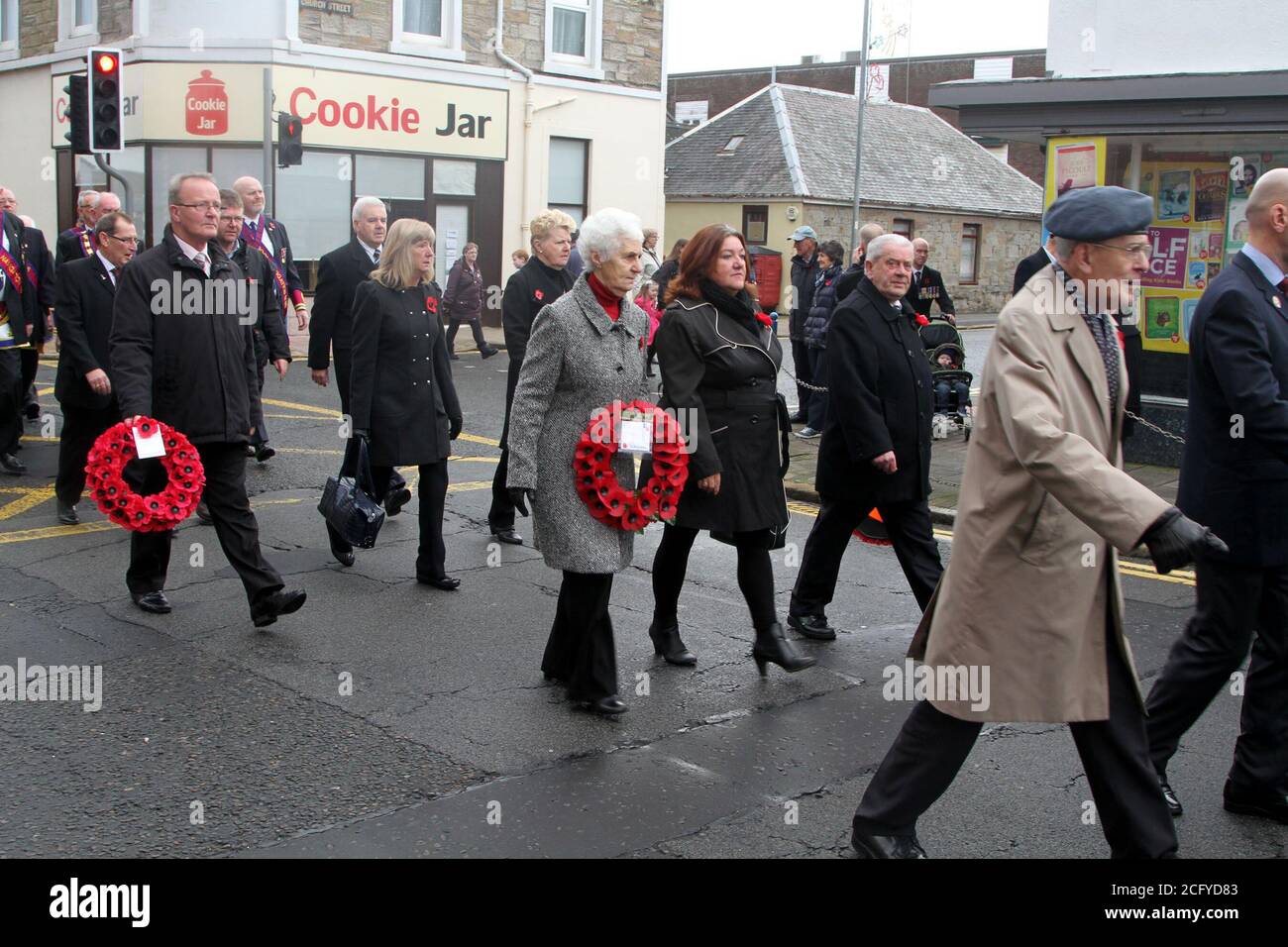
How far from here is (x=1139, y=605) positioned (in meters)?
7.75

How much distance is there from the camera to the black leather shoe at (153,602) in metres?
6.97

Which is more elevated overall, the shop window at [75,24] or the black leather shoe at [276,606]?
the shop window at [75,24]

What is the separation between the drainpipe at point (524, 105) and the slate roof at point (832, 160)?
9864 mm

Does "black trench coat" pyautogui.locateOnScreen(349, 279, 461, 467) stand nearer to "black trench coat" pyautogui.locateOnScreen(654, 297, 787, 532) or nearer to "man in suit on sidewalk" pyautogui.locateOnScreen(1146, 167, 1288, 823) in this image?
"black trench coat" pyautogui.locateOnScreen(654, 297, 787, 532)

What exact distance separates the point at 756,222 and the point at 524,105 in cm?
1075

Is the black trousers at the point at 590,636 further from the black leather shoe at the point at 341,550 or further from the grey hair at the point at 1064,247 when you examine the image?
the black leather shoe at the point at 341,550

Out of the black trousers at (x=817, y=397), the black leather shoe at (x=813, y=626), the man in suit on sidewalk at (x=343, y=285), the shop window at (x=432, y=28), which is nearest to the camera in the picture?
the black leather shoe at (x=813, y=626)

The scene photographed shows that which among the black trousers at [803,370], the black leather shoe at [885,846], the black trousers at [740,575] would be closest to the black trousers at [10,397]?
the black trousers at [740,575]

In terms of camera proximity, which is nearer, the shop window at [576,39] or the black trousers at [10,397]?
the black trousers at [10,397]

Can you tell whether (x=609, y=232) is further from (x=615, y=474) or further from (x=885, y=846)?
(x=885, y=846)

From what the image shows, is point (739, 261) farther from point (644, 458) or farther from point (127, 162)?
point (127, 162)

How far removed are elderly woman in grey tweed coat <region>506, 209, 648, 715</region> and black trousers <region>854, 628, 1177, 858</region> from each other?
5.82 ft

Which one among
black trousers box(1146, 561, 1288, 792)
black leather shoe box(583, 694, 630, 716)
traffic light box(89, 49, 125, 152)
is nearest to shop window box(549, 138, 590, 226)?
traffic light box(89, 49, 125, 152)
